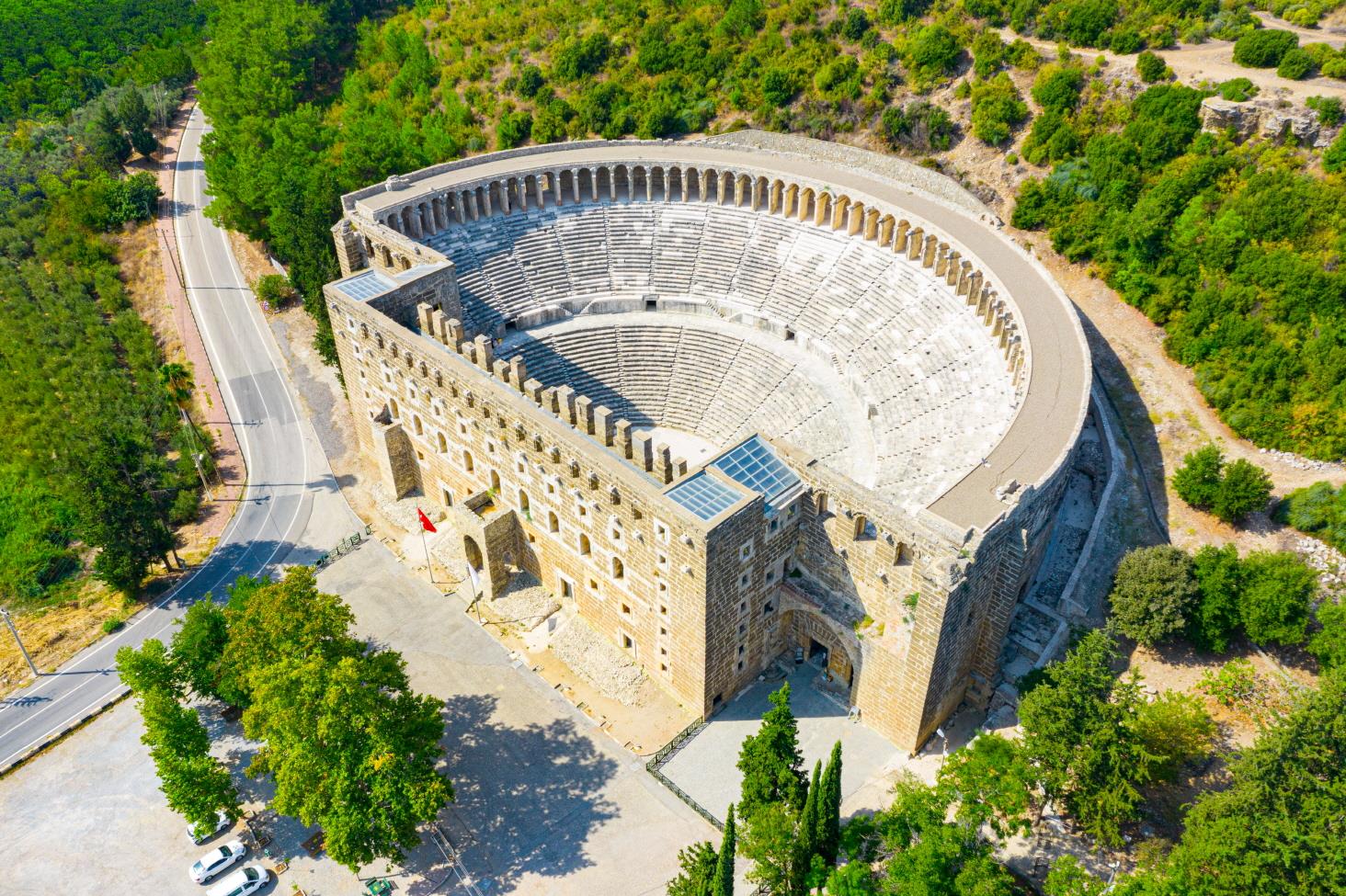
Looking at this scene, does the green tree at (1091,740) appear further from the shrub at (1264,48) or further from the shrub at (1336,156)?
the shrub at (1264,48)

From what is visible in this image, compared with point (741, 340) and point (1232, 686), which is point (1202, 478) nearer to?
point (1232, 686)

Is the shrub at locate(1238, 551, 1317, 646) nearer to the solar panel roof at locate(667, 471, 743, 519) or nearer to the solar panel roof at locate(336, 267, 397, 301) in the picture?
the solar panel roof at locate(667, 471, 743, 519)

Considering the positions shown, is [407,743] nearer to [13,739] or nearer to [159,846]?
[159,846]

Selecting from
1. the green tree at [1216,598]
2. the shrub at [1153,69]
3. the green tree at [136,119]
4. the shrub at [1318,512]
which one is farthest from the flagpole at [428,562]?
the green tree at [136,119]

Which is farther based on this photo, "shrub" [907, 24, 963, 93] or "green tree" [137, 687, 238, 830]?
"shrub" [907, 24, 963, 93]

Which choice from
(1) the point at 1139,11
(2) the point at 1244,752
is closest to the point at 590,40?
(1) the point at 1139,11

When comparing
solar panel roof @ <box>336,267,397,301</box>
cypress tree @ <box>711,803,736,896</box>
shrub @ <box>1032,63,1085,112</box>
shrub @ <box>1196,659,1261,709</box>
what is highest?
shrub @ <box>1032,63,1085,112</box>

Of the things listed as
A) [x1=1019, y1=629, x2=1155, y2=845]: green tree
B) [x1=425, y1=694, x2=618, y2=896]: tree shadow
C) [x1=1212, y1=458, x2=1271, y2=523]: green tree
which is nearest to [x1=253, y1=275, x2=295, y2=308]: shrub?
[x1=425, y1=694, x2=618, y2=896]: tree shadow
